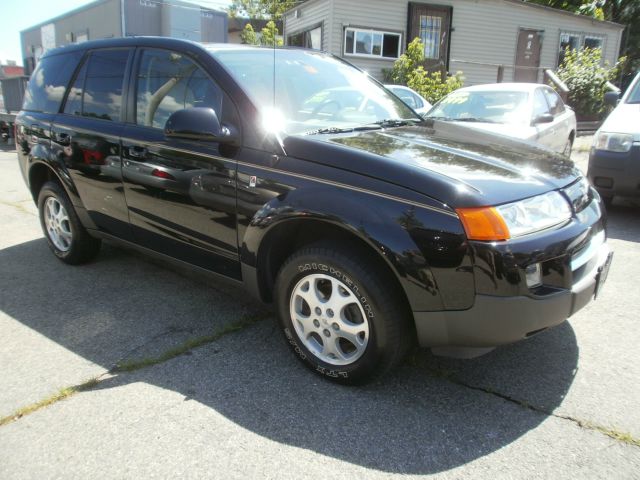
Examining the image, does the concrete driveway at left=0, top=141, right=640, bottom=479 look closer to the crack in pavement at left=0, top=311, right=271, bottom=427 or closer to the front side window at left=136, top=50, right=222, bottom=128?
the crack in pavement at left=0, top=311, right=271, bottom=427

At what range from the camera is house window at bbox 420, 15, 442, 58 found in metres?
17.1

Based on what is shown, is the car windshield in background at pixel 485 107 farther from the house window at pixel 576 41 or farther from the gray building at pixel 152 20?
the house window at pixel 576 41

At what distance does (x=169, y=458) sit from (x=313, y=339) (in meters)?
0.96

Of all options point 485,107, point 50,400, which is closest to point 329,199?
point 50,400

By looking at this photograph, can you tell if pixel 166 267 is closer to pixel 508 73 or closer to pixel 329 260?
pixel 329 260

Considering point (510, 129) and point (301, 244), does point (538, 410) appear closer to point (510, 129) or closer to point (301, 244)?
point (301, 244)

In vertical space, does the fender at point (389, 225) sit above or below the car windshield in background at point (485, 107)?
below

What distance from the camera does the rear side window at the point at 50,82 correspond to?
4.27 meters

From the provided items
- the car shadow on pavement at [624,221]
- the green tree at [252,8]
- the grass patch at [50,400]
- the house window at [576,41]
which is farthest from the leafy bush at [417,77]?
the green tree at [252,8]

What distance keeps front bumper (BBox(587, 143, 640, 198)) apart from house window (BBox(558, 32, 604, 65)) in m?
15.9

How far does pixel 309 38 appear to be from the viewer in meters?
17.6

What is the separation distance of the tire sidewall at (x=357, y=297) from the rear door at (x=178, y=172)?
43 centimetres

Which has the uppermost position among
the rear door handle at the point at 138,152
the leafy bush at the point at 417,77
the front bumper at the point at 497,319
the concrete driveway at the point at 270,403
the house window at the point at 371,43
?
the house window at the point at 371,43

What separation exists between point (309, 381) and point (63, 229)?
290 centimetres
